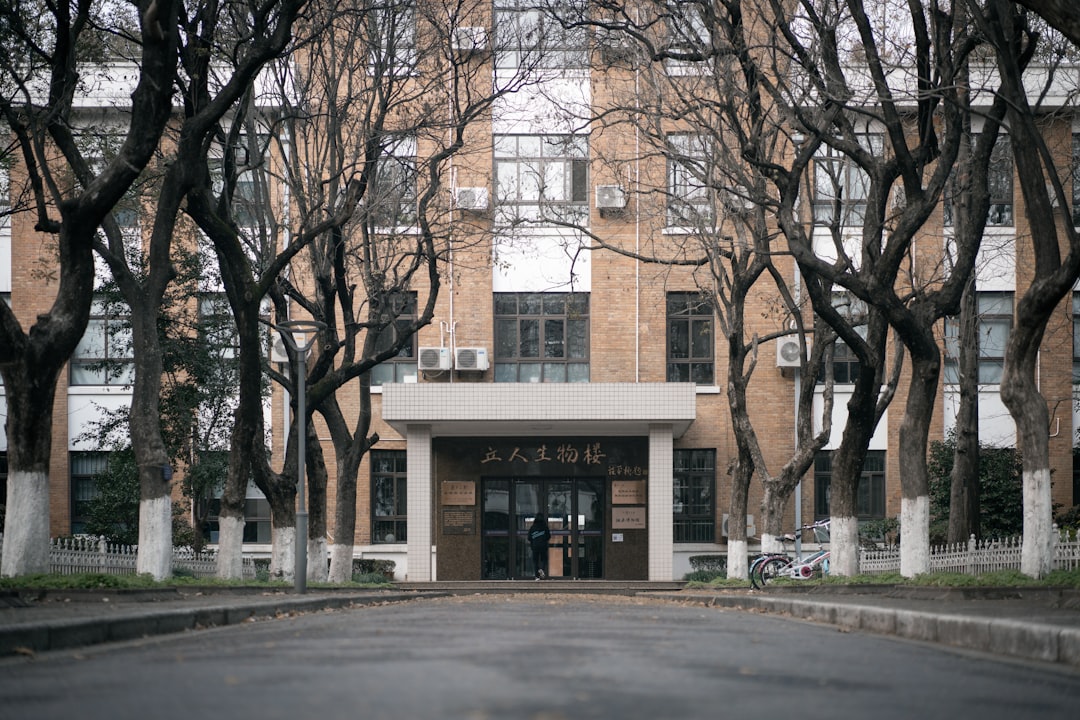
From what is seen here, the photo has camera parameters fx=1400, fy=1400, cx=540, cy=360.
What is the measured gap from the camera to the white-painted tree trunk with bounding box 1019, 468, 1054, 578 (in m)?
17.6

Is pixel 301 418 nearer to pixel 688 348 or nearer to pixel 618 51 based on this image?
pixel 618 51

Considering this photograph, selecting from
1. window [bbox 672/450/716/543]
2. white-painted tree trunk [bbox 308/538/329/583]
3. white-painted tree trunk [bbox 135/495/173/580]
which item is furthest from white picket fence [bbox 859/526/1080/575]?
window [bbox 672/450/716/543]

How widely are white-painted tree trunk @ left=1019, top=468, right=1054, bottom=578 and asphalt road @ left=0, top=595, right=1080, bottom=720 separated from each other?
7920 mm

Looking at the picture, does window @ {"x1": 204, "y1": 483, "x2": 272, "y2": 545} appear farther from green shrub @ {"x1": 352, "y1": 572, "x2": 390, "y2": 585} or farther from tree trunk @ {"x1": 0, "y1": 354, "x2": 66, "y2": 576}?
tree trunk @ {"x1": 0, "y1": 354, "x2": 66, "y2": 576}

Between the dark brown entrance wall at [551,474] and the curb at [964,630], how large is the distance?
21.9m

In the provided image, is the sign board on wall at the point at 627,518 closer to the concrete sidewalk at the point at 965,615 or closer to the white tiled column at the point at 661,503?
the white tiled column at the point at 661,503

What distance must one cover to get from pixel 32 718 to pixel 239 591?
14.1 m

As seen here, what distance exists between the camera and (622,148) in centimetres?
3700

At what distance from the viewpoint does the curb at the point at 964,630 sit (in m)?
8.95

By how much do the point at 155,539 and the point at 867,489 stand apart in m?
23.3

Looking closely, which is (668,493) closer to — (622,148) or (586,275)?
(586,275)

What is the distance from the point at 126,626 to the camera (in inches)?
427

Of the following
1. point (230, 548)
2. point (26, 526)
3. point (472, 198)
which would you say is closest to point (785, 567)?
point (230, 548)

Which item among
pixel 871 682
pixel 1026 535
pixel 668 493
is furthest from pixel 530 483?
pixel 871 682
